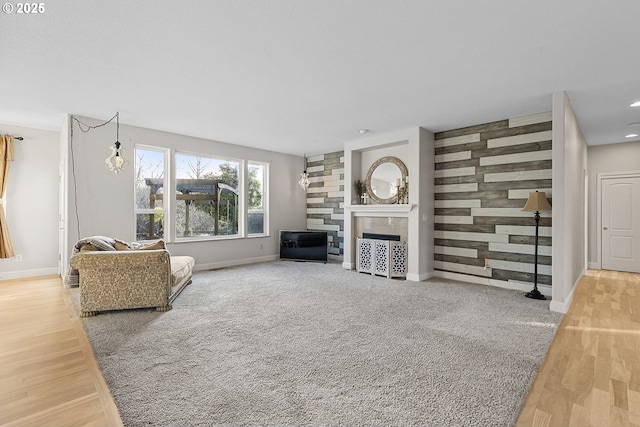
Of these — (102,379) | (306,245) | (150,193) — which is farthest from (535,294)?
(150,193)

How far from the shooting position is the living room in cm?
230

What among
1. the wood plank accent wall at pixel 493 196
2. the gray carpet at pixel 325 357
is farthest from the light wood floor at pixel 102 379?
the wood plank accent wall at pixel 493 196

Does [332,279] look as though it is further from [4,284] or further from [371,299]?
[4,284]

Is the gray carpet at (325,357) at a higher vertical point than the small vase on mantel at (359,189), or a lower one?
lower

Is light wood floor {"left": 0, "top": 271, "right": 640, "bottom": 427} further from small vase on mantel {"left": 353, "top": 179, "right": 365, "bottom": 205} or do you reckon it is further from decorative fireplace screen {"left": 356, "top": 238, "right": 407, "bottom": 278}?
small vase on mantel {"left": 353, "top": 179, "right": 365, "bottom": 205}

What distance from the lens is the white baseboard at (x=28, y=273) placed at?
4.90m

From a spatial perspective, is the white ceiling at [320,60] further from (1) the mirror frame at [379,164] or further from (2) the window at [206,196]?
(2) the window at [206,196]

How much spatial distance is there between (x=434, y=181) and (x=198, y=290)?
4.28 metres

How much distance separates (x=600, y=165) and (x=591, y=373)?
5.73m

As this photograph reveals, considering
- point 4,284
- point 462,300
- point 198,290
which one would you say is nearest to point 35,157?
point 4,284

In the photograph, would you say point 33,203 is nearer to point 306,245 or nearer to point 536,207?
point 306,245

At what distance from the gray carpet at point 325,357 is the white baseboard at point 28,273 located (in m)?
3.15

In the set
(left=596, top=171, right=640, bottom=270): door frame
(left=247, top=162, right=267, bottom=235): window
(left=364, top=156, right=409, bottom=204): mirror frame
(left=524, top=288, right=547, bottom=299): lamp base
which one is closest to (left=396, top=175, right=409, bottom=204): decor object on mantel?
(left=364, top=156, right=409, bottom=204): mirror frame

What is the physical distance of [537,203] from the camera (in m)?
3.95
